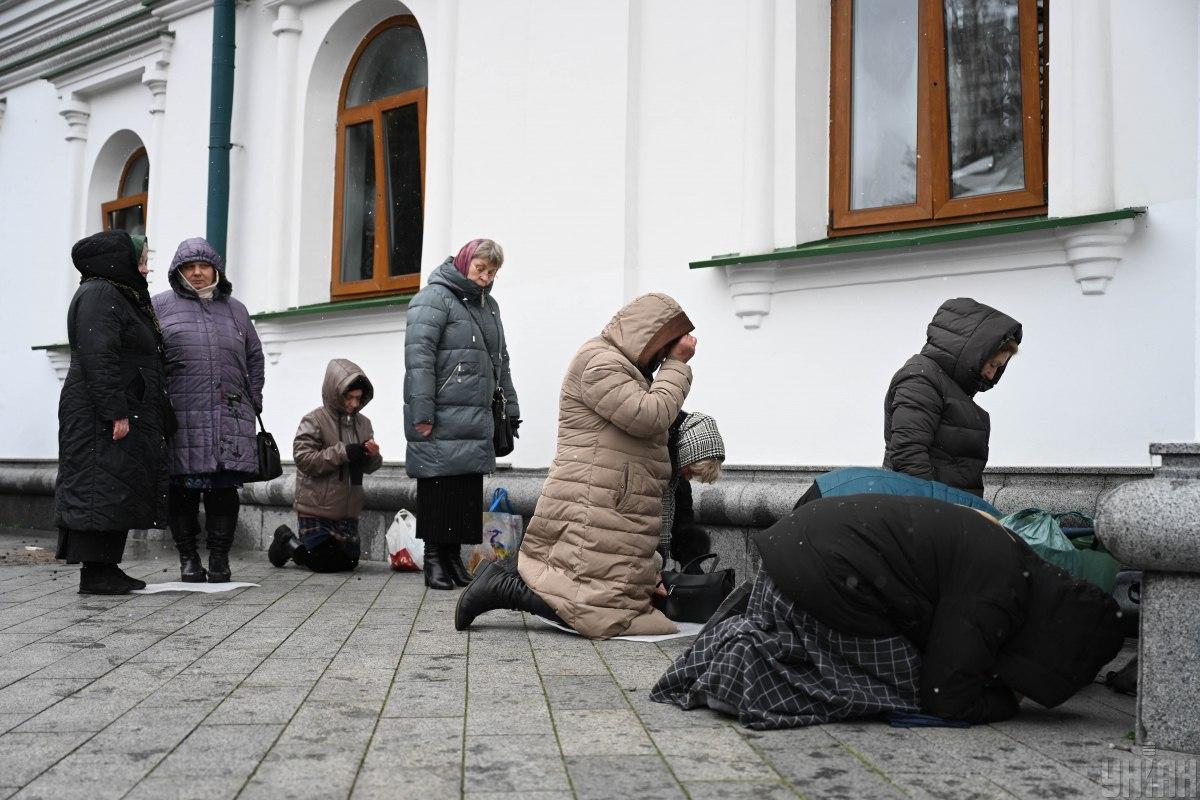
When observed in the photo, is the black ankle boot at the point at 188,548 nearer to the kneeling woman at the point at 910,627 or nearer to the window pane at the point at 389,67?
the window pane at the point at 389,67

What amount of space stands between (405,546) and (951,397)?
14.2 feet

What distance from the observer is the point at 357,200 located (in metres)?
10.6

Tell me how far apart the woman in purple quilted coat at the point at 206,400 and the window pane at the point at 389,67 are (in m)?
3.05

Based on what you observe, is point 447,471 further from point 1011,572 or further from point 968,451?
point 1011,572

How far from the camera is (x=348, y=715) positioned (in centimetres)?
401

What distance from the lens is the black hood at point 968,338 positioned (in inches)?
210

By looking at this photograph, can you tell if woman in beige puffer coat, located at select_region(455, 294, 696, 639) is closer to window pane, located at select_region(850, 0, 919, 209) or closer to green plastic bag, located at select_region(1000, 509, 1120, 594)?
green plastic bag, located at select_region(1000, 509, 1120, 594)

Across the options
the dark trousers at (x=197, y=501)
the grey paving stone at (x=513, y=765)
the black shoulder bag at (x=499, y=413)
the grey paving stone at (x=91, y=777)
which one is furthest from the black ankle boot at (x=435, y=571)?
the grey paving stone at (x=91, y=777)

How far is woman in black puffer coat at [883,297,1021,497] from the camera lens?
533 cm

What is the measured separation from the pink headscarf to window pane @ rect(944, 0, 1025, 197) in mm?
2558

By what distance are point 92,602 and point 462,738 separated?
3794 millimetres

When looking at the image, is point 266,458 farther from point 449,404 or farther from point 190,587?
point 449,404

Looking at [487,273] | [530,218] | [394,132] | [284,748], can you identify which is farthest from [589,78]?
[284,748]

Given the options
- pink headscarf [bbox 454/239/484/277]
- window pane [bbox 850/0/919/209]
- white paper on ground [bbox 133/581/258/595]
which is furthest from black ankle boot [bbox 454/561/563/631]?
window pane [bbox 850/0/919/209]
